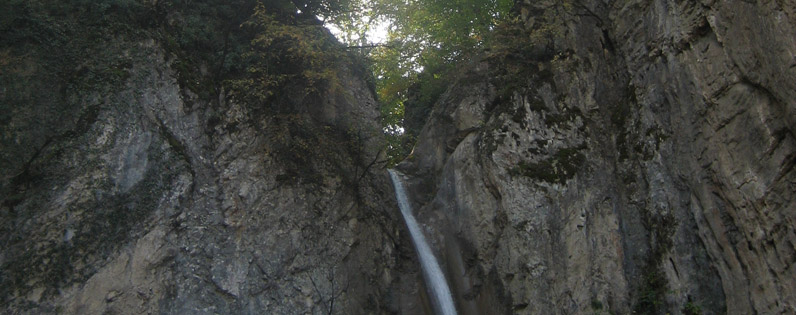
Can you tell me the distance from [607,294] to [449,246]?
3.56 metres

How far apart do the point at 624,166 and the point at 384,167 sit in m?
5.83

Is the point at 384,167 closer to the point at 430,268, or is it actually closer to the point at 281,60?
the point at 430,268

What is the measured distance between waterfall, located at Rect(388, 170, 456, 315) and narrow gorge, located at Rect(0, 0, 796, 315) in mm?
55

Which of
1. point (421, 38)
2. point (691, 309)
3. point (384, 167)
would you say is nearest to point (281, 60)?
point (384, 167)

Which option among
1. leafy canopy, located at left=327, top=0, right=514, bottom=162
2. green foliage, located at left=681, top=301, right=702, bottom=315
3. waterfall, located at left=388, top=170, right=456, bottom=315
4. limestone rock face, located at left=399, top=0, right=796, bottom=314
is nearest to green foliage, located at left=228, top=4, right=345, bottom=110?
leafy canopy, located at left=327, top=0, right=514, bottom=162

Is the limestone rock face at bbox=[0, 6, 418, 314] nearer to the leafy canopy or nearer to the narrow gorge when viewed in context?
the narrow gorge

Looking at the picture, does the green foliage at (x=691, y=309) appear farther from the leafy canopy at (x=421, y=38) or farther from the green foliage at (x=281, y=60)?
the green foliage at (x=281, y=60)

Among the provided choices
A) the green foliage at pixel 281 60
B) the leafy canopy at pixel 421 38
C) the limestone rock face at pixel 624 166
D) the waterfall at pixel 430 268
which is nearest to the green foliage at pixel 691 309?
the limestone rock face at pixel 624 166

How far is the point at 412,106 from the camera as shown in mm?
19094

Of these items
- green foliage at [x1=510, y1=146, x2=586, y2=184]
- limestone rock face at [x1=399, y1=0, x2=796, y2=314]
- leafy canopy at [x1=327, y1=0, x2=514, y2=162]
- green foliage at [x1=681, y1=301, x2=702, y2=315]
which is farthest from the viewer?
leafy canopy at [x1=327, y1=0, x2=514, y2=162]

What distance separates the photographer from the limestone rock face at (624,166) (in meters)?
9.63

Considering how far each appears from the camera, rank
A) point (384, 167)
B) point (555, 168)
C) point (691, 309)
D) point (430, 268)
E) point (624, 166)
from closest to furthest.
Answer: point (691, 309) → point (555, 168) → point (624, 166) → point (430, 268) → point (384, 167)

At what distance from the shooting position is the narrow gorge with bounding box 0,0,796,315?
1000cm

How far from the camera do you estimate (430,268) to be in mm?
13445
